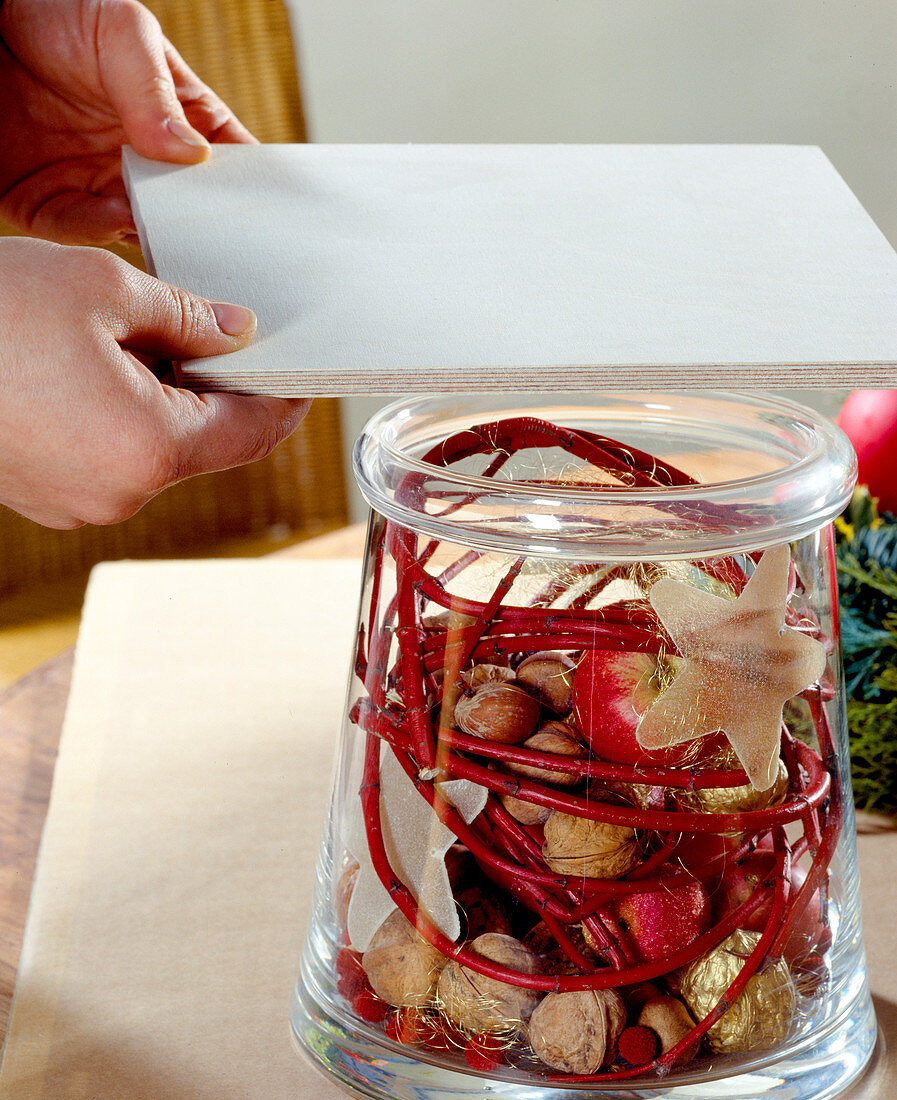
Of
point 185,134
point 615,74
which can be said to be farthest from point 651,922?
point 615,74

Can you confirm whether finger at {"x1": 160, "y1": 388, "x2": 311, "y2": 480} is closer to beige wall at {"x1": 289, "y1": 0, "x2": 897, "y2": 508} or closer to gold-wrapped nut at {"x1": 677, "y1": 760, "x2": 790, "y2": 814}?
gold-wrapped nut at {"x1": 677, "y1": 760, "x2": 790, "y2": 814}

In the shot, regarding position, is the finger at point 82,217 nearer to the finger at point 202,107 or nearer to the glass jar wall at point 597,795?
the finger at point 202,107

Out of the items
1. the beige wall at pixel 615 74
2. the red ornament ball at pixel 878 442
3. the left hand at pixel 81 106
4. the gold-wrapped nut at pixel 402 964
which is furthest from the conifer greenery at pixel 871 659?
the beige wall at pixel 615 74

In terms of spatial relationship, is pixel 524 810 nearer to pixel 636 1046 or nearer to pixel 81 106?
pixel 636 1046

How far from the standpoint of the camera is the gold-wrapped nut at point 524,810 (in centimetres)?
26

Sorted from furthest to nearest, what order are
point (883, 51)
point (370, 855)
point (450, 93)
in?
point (450, 93) → point (883, 51) → point (370, 855)

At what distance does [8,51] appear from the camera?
0.50 meters

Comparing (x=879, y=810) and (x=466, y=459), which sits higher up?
(x=466, y=459)

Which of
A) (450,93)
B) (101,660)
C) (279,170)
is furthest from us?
(450,93)

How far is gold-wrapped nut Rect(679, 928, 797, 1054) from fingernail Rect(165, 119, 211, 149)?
0.32m

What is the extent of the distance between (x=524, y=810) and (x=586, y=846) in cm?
2

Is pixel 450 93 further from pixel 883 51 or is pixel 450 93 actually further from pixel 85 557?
pixel 85 557

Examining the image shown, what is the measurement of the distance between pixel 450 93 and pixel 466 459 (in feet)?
3.33

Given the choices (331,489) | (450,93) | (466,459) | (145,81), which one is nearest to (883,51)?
(450,93)
